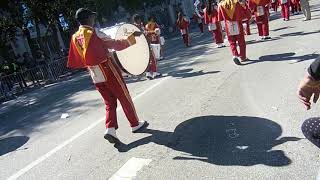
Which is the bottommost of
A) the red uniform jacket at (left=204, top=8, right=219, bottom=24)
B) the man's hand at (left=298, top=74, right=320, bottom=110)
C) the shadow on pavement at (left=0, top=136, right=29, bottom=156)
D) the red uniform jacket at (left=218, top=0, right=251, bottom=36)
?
the shadow on pavement at (left=0, top=136, right=29, bottom=156)

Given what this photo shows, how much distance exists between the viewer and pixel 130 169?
585 centimetres

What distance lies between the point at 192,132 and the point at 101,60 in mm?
1681

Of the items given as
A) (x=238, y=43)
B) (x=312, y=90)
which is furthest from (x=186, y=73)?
(x=312, y=90)

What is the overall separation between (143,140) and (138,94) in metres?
3.90

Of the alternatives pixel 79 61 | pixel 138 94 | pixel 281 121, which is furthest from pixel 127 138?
pixel 138 94

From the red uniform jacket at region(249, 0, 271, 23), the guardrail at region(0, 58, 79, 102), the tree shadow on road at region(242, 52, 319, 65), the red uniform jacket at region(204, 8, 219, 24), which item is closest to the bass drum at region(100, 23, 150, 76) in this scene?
the tree shadow on road at region(242, 52, 319, 65)

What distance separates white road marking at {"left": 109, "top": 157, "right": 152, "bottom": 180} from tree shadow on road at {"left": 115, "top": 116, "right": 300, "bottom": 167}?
1.45ft

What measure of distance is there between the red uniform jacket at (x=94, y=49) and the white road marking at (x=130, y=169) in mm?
1393

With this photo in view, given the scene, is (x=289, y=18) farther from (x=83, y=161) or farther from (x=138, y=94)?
(x=83, y=161)

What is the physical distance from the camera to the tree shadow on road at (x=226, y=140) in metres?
5.37

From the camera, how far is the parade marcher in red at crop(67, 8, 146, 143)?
259 inches

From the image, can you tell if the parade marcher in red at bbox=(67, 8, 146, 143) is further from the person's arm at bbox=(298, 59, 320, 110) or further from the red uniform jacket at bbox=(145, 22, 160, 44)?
the red uniform jacket at bbox=(145, 22, 160, 44)

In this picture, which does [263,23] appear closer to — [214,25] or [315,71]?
[214,25]

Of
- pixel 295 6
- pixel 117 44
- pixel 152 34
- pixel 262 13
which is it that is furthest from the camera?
pixel 295 6
